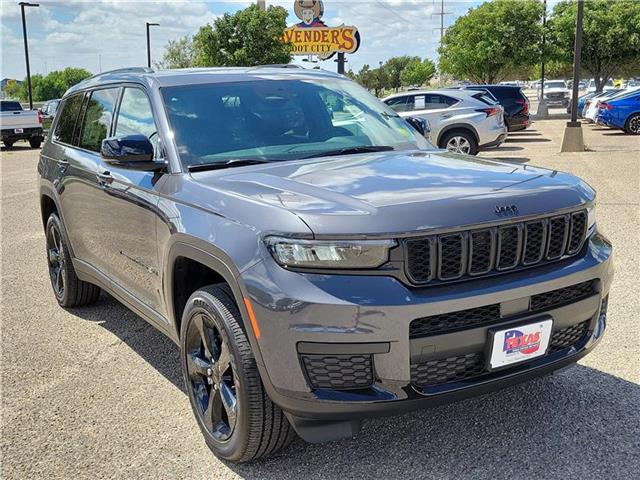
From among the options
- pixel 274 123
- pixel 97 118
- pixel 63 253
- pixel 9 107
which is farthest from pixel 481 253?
pixel 9 107

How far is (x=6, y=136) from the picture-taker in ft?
Answer: 85.9

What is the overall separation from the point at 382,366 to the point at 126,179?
2.13 m

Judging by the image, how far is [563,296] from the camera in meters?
2.99

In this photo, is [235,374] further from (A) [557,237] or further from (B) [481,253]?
(A) [557,237]

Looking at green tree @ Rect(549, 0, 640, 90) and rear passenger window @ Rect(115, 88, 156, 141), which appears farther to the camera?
green tree @ Rect(549, 0, 640, 90)

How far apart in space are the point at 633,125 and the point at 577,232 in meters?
21.1

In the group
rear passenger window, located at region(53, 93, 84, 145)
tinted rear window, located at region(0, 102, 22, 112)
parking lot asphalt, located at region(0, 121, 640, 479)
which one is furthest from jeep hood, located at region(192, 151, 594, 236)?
tinted rear window, located at region(0, 102, 22, 112)

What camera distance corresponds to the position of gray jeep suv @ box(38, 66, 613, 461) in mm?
Answer: 2607

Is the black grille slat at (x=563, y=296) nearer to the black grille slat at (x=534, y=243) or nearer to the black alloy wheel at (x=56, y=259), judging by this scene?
the black grille slat at (x=534, y=243)

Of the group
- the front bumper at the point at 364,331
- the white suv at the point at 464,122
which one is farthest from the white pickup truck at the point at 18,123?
the front bumper at the point at 364,331

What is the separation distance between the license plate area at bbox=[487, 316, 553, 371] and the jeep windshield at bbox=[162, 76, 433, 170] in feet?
5.08

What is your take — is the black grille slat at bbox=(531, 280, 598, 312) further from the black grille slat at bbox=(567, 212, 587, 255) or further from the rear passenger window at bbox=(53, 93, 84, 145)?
the rear passenger window at bbox=(53, 93, 84, 145)

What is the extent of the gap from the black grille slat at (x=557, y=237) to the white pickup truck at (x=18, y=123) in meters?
26.5

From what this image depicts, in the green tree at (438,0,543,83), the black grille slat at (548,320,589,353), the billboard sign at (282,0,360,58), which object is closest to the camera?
the black grille slat at (548,320,589,353)
